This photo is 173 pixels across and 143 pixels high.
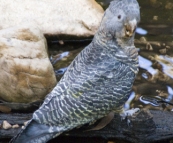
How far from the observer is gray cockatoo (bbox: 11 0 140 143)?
321 cm

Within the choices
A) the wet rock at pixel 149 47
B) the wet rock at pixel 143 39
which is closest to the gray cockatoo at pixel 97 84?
the wet rock at pixel 149 47

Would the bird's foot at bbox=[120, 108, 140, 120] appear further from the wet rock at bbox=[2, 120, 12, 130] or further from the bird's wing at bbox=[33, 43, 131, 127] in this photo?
the wet rock at bbox=[2, 120, 12, 130]

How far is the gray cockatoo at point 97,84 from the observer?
3.21m

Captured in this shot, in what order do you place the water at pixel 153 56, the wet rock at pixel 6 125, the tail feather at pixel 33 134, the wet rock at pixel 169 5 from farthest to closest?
the wet rock at pixel 169 5 < the water at pixel 153 56 < the wet rock at pixel 6 125 < the tail feather at pixel 33 134

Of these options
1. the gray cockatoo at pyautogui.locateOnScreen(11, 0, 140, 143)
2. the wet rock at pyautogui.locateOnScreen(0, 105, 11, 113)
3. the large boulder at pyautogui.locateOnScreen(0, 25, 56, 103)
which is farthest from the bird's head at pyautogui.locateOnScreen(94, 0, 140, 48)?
the wet rock at pyautogui.locateOnScreen(0, 105, 11, 113)

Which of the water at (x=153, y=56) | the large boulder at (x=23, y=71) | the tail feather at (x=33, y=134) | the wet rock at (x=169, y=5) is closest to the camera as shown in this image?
the tail feather at (x=33, y=134)

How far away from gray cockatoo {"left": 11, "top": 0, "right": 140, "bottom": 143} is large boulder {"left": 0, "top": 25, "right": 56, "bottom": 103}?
553 millimetres

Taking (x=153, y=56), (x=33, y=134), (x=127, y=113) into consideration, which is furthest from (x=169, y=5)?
(x=33, y=134)

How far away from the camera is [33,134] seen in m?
3.19

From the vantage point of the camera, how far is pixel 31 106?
12.9ft

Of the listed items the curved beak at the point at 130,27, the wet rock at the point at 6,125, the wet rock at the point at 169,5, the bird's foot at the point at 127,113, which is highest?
the curved beak at the point at 130,27

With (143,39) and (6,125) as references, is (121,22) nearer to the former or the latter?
(6,125)

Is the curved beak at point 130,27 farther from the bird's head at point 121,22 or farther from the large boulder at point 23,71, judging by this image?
Answer: the large boulder at point 23,71

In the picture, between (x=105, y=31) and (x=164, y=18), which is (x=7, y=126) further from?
(x=164, y=18)
